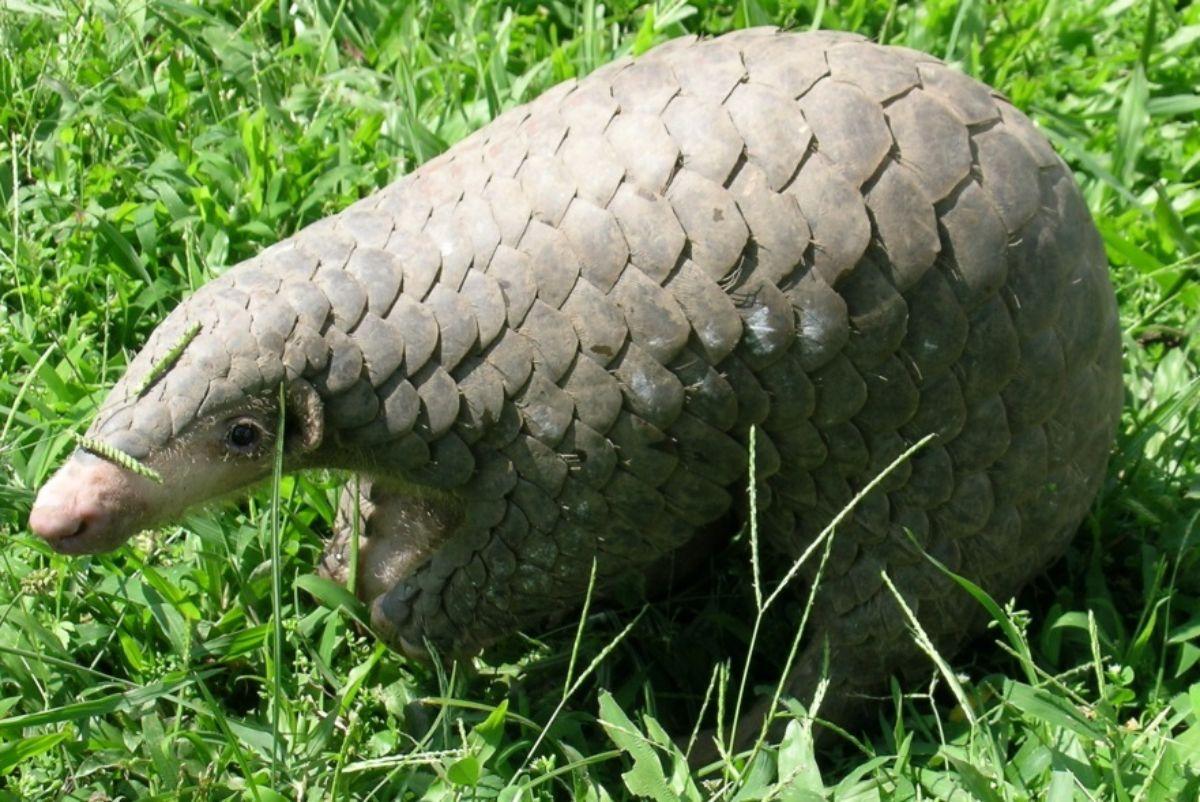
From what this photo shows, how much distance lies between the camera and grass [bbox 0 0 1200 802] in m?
3.02

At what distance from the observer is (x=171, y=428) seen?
2.75 metres

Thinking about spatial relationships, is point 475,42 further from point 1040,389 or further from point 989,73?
point 1040,389

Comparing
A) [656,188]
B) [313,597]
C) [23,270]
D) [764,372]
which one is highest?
[656,188]

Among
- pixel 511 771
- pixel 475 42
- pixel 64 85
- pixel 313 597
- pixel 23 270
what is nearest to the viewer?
pixel 511 771

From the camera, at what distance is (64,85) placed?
4320 mm

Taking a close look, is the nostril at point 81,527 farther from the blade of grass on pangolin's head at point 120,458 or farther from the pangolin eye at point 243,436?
the pangolin eye at point 243,436

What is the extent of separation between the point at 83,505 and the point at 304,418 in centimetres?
39

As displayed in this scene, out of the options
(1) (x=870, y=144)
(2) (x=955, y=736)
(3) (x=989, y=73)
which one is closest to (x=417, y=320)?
(1) (x=870, y=144)

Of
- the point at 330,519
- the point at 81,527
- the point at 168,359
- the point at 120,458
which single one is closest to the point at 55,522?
the point at 81,527

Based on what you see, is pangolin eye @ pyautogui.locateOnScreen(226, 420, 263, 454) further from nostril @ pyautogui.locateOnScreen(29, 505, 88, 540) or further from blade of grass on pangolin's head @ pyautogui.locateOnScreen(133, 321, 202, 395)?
nostril @ pyautogui.locateOnScreen(29, 505, 88, 540)

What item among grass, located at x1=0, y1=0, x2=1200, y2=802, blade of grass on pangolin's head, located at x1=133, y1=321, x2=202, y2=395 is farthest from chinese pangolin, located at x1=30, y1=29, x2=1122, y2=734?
grass, located at x1=0, y1=0, x2=1200, y2=802

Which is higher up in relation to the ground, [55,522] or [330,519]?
[55,522]

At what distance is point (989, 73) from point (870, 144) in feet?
6.79

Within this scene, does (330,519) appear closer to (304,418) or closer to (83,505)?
(304,418)
